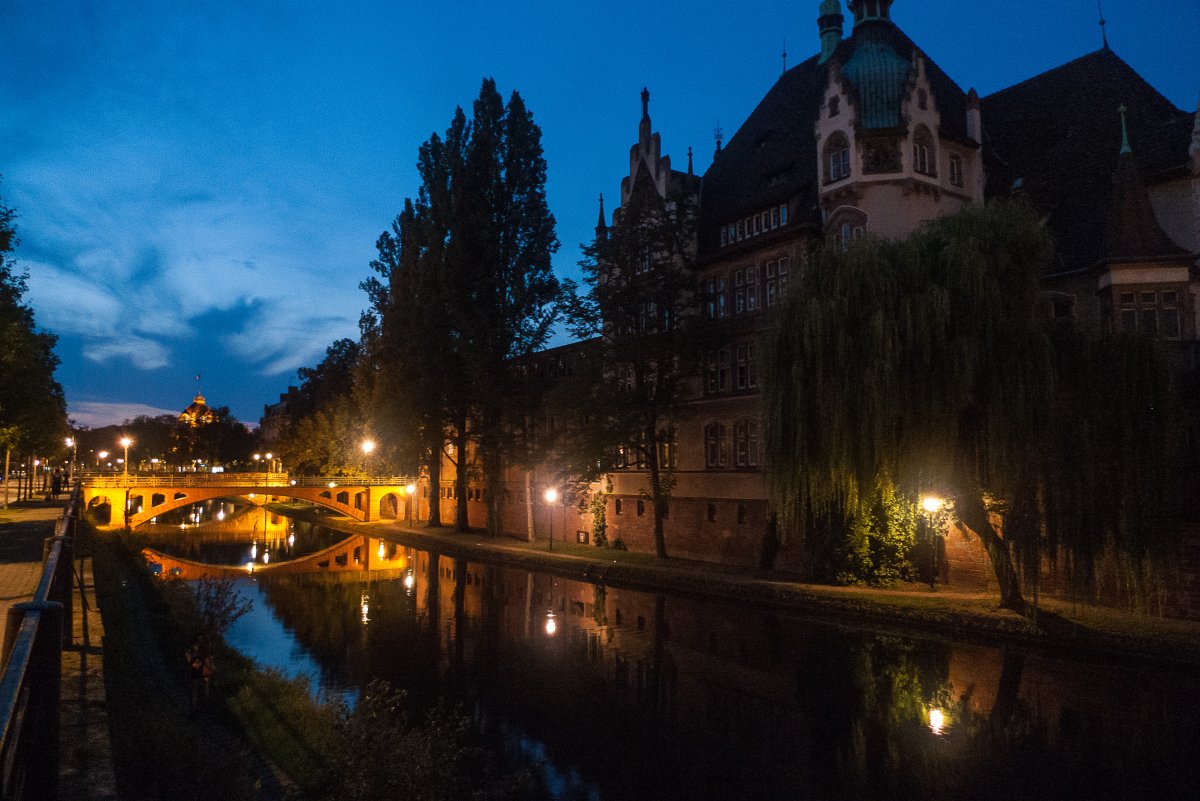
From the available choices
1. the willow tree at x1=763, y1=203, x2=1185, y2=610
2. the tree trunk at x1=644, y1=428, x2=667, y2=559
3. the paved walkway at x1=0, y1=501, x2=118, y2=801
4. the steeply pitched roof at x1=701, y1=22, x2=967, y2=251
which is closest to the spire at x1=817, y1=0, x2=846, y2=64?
the steeply pitched roof at x1=701, y1=22, x2=967, y2=251

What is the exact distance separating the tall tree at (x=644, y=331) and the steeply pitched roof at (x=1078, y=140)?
39.3ft

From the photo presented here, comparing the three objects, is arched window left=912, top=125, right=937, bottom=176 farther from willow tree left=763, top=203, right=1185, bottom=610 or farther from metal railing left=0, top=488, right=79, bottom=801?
metal railing left=0, top=488, right=79, bottom=801

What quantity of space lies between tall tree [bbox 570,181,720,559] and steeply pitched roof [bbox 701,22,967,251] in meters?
3.70

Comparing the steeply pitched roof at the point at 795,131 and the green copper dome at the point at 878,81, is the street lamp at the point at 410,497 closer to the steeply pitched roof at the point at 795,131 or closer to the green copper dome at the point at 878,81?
the steeply pitched roof at the point at 795,131

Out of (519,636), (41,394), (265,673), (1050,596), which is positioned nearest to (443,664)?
(519,636)

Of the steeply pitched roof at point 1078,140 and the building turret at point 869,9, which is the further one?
the building turret at point 869,9

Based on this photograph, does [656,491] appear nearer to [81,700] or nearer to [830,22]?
[81,700]

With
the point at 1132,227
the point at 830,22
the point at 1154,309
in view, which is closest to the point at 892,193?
the point at 1132,227

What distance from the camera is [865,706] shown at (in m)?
14.5

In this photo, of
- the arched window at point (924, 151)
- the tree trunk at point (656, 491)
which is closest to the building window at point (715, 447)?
the tree trunk at point (656, 491)

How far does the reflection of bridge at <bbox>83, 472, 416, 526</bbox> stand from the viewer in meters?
48.8

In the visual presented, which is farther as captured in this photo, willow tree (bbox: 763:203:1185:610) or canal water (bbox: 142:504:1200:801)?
willow tree (bbox: 763:203:1185:610)

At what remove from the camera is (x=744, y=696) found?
15.5m

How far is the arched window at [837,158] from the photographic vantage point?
2866cm
